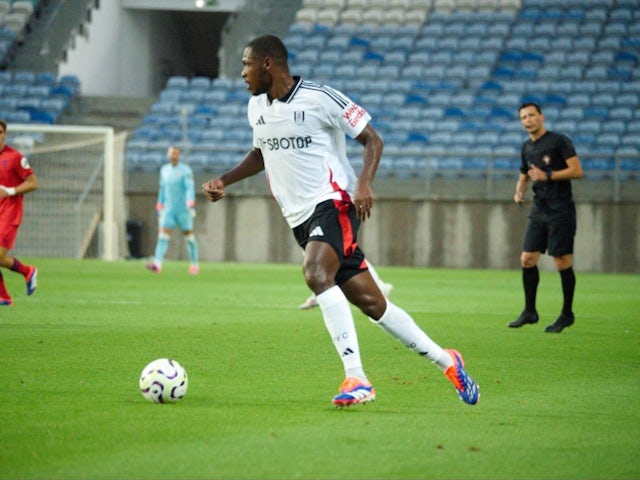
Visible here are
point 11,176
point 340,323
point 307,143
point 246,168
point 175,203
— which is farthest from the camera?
point 175,203

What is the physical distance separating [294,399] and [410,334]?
74 cm

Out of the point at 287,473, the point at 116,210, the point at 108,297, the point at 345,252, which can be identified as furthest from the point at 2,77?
the point at 287,473

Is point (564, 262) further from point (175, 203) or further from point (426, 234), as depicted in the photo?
point (426, 234)

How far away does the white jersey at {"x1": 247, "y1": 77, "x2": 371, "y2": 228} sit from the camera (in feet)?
22.6

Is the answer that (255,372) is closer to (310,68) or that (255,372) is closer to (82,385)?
(82,385)

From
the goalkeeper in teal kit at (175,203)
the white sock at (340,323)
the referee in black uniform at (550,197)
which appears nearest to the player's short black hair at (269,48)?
the white sock at (340,323)

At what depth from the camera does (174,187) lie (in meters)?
21.9

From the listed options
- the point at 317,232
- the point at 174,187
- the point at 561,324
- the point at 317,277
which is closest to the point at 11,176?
the point at 561,324

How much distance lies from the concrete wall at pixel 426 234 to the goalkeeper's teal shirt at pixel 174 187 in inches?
221

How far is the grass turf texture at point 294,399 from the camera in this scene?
4895 millimetres

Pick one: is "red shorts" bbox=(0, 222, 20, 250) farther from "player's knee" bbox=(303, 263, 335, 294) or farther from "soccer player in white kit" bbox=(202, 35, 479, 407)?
"player's knee" bbox=(303, 263, 335, 294)

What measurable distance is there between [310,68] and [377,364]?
24.1m

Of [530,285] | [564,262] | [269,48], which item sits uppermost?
[269,48]

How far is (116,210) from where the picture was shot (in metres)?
27.2
